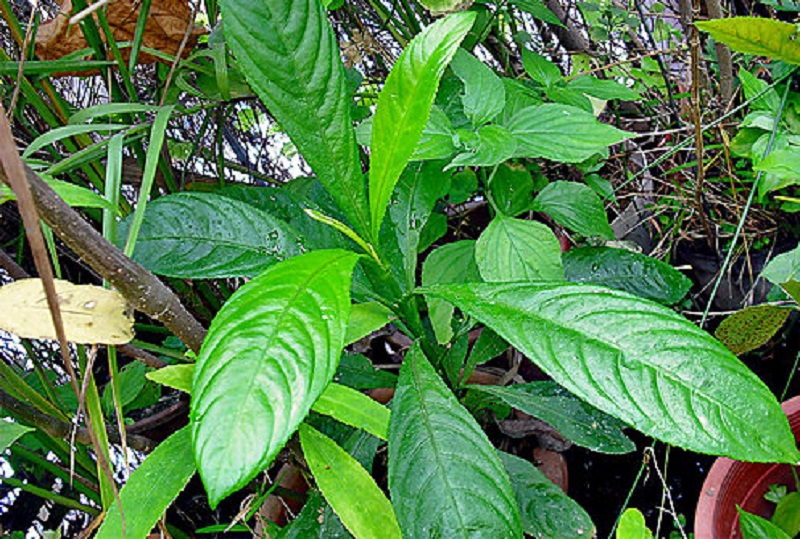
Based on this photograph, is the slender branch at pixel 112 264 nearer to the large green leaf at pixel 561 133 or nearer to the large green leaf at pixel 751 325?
the large green leaf at pixel 561 133

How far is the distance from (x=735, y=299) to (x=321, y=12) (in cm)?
94

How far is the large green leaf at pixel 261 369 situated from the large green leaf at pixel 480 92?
1.26 ft

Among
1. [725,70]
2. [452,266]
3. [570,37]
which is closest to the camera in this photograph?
[452,266]

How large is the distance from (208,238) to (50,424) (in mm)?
227

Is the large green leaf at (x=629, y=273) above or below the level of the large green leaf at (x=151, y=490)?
below

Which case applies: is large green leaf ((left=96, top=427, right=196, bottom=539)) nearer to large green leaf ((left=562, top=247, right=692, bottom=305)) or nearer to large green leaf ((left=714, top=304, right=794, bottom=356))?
large green leaf ((left=562, top=247, right=692, bottom=305))

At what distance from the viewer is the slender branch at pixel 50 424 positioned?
0.60 meters

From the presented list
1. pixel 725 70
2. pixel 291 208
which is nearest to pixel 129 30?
pixel 291 208

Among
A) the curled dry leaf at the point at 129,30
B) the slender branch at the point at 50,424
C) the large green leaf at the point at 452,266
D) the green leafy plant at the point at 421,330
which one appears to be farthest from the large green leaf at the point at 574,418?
the curled dry leaf at the point at 129,30

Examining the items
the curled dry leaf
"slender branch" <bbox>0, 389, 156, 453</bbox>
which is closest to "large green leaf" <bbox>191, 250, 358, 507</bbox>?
"slender branch" <bbox>0, 389, 156, 453</bbox>

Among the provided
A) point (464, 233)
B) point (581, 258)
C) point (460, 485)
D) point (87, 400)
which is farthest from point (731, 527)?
point (87, 400)

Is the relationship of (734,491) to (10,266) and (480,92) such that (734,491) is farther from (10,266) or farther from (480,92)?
(10,266)

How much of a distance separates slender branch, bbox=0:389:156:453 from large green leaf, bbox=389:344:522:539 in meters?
0.27

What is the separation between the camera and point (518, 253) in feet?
2.48
